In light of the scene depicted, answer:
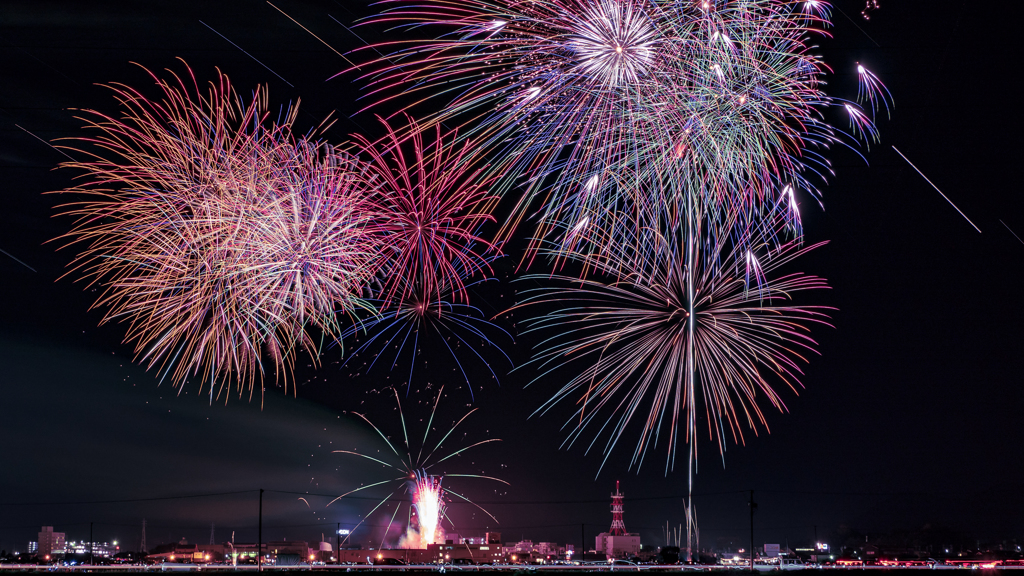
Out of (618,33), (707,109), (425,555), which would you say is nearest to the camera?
(618,33)

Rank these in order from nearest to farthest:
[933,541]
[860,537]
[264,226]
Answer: [264,226] < [933,541] < [860,537]

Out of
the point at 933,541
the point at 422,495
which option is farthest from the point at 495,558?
the point at 933,541

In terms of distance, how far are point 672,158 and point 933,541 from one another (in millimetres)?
143323

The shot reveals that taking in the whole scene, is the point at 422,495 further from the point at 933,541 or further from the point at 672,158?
the point at 933,541

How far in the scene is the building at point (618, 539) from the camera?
358ft

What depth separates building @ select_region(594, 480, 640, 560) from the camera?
10900 cm

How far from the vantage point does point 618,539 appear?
110562 millimetres

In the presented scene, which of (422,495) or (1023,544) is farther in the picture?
(1023,544)

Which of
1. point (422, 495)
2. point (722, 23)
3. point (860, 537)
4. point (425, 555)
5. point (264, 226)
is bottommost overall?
point (860, 537)

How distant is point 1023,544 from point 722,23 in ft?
465

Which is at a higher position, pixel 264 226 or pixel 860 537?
pixel 264 226

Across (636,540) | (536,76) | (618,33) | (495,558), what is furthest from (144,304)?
(636,540)

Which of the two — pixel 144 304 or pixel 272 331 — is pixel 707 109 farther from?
pixel 144 304

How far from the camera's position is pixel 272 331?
91.9 feet
